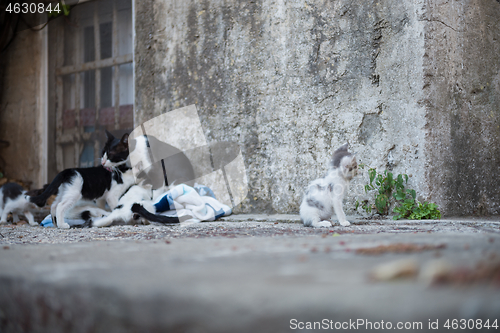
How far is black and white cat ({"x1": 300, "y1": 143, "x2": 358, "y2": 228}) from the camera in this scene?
2969 mm

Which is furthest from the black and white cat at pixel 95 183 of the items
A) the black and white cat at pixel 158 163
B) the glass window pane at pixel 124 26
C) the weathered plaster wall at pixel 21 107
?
the weathered plaster wall at pixel 21 107

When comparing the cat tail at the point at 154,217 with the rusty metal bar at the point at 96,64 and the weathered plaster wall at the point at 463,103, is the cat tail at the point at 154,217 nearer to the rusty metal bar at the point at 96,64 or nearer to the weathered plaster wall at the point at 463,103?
the weathered plaster wall at the point at 463,103

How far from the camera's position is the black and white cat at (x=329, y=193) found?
2.97 metres

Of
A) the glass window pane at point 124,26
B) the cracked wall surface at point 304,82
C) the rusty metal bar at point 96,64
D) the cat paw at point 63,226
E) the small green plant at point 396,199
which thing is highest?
the glass window pane at point 124,26

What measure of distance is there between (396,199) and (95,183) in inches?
102

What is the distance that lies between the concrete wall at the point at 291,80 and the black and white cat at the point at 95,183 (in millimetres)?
924

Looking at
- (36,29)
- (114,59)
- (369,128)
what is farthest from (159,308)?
(36,29)

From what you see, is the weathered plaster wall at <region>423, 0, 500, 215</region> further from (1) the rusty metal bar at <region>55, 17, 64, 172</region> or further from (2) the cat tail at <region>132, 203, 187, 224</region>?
(1) the rusty metal bar at <region>55, 17, 64, 172</region>

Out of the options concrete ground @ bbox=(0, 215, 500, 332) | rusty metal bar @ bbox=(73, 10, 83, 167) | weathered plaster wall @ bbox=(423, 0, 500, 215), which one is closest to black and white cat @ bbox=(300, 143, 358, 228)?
Answer: weathered plaster wall @ bbox=(423, 0, 500, 215)

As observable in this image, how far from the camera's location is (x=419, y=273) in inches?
31.9

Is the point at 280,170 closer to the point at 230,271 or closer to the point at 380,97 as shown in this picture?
the point at 380,97

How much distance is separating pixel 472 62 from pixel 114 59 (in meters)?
4.22

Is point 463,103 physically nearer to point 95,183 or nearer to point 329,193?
point 329,193

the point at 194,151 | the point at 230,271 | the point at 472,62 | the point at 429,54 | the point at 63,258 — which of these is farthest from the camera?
the point at 194,151
